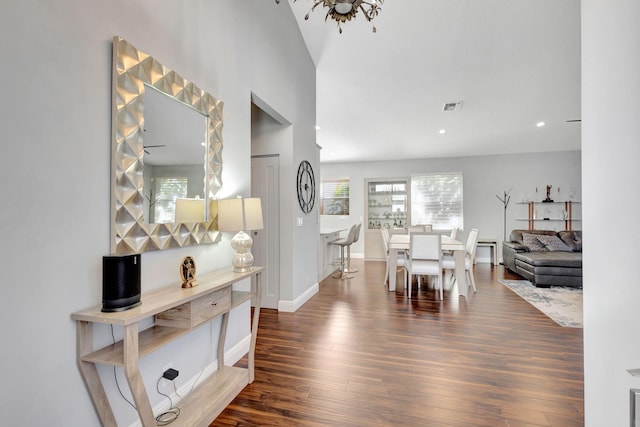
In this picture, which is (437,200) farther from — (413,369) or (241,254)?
(241,254)

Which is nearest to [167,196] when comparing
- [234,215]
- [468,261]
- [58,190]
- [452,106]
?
[234,215]

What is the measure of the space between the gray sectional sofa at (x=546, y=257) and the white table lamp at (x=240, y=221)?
198 inches

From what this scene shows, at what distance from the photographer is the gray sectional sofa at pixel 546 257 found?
4863 mm

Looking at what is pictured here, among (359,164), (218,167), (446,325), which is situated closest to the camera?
(218,167)

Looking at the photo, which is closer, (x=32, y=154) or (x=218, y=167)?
(x=32, y=154)

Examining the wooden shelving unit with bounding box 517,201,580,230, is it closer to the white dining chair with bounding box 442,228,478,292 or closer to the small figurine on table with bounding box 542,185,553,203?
the small figurine on table with bounding box 542,185,553,203

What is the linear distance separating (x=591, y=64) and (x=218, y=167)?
2208 millimetres

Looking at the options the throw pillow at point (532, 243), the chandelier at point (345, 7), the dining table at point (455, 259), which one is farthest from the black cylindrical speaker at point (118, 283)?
the throw pillow at point (532, 243)

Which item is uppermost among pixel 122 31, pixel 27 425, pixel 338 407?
pixel 122 31

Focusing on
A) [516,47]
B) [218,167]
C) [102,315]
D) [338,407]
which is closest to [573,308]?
[516,47]

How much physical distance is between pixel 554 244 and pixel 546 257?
1080 mm

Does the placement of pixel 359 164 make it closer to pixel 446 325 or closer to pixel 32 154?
pixel 446 325

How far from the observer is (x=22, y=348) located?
1109 millimetres

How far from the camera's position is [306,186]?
423 cm
